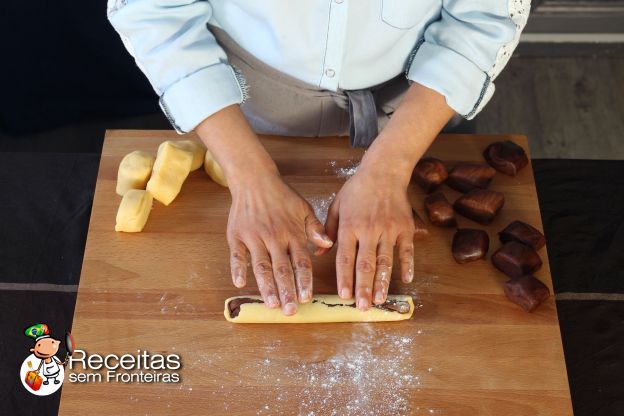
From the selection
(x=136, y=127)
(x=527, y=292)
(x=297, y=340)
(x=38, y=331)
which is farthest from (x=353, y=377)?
(x=136, y=127)

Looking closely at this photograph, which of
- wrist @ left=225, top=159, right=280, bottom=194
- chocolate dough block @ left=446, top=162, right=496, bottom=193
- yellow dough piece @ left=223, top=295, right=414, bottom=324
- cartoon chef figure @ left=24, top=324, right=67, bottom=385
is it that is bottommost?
cartoon chef figure @ left=24, top=324, right=67, bottom=385

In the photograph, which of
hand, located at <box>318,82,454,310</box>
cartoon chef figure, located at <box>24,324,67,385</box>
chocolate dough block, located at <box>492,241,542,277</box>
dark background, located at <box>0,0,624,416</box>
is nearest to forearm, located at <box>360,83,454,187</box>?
hand, located at <box>318,82,454,310</box>

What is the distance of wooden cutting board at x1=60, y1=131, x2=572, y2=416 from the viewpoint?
112 cm

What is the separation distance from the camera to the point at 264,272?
115 centimetres

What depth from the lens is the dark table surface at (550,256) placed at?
151cm

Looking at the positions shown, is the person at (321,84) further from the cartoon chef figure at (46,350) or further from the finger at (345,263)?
the cartoon chef figure at (46,350)

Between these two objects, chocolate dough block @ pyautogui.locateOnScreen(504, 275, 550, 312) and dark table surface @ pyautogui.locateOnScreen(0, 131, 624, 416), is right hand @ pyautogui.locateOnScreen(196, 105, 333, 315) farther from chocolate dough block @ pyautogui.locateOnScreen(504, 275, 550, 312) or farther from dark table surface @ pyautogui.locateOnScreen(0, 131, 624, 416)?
dark table surface @ pyautogui.locateOnScreen(0, 131, 624, 416)

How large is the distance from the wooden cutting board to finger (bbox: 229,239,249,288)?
0.08m

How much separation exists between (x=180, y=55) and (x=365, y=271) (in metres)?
0.49

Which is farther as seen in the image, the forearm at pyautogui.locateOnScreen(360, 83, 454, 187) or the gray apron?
the gray apron

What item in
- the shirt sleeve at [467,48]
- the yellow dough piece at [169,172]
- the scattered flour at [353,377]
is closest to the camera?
the scattered flour at [353,377]

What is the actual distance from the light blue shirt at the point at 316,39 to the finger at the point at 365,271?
31 centimetres

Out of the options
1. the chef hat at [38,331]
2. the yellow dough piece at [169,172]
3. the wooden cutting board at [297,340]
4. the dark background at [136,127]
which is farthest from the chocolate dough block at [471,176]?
the chef hat at [38,331]

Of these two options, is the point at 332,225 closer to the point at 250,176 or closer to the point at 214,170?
the point at 250,176
